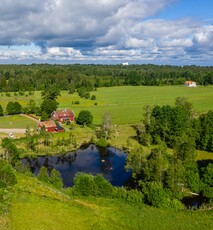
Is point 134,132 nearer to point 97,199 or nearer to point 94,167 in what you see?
point 94,167

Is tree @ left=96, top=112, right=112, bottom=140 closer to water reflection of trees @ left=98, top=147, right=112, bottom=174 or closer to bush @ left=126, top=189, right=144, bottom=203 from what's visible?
water reflection of trees @ left=98, top=147, right=112, bottom=174

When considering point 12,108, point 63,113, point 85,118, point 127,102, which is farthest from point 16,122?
point 127,102

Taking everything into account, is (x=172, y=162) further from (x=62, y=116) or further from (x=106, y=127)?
(x=62, y=116)

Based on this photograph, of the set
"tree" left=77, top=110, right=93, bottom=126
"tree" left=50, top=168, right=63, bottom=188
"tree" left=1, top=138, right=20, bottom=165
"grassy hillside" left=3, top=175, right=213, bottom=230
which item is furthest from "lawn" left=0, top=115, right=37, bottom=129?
"grassy hillside" left=3, top=175, right=213, bottom=230

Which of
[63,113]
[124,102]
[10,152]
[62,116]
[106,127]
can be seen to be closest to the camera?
[10,152]

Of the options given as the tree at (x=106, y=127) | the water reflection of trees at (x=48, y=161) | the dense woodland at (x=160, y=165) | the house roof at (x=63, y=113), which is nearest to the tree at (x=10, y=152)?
the dense woodland at (x=160, y=165)
